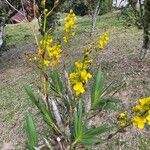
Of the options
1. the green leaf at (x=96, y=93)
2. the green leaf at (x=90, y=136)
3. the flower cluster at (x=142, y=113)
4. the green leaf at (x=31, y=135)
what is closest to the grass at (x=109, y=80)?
the green leaf at (x=96, y=93)

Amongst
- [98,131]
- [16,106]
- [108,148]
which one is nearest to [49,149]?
[98,131]

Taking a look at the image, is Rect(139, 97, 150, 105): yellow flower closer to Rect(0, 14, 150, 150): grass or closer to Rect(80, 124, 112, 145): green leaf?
Rect(80, 124, 112, 145): green leaf

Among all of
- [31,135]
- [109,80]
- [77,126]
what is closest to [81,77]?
[77,126]

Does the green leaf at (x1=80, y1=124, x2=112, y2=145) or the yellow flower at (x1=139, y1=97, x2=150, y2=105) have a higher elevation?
the yellow flower at (x1=139, y1=97, x2=150, y2=105)

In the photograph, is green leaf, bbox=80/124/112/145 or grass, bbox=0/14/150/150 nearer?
green leaf, bbox=80/124/112/145

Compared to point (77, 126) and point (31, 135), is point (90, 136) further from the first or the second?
point (31, 135)

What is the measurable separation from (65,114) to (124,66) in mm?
4974

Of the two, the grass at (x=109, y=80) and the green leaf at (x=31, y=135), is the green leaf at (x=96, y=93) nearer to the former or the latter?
the green leaf at (x=31, y=135)

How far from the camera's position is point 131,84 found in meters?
8.37

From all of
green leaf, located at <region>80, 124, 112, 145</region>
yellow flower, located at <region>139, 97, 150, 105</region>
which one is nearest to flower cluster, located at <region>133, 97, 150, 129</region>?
yellow flower, located at <region>139, 97, 150, 105</region>

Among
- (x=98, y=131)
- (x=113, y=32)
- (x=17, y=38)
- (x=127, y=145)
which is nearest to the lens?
(x=98, y=131)

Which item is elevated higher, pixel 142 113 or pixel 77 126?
pixel 142 113

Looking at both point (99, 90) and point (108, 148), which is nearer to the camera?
point (99, 90)

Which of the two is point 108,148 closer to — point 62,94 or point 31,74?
point 62,94
